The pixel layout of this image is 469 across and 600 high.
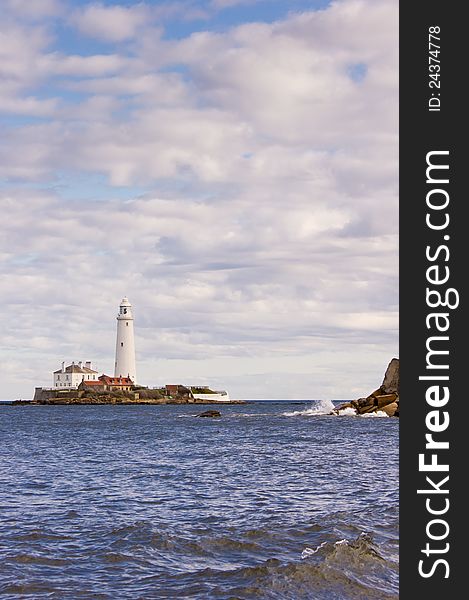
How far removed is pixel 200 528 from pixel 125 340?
157 meters

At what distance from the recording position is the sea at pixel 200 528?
19.6 m

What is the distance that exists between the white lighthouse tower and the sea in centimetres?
12884

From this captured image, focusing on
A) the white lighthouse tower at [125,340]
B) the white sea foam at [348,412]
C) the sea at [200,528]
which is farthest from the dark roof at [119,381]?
the sea at [200,528]

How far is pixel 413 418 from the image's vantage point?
14633 millimetres

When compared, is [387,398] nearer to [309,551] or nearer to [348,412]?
[348,412]

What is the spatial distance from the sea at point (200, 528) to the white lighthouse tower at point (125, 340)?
423 feet

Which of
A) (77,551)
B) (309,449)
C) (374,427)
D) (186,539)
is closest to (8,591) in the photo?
(77,551)

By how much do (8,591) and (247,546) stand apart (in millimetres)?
7393

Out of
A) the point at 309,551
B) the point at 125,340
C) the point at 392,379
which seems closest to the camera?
the point at 309,551

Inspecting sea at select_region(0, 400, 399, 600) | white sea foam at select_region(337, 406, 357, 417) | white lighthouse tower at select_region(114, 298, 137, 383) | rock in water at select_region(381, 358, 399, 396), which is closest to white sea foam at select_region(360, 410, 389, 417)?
rock in water at select_region(381, 358, 399, 396)

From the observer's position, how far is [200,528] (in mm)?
26188

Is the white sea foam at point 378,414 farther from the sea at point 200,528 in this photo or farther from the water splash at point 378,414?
Answer: the sea at point 200,528

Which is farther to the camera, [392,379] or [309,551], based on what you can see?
[392,379]

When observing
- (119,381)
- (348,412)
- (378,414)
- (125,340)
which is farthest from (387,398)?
(119,381)
